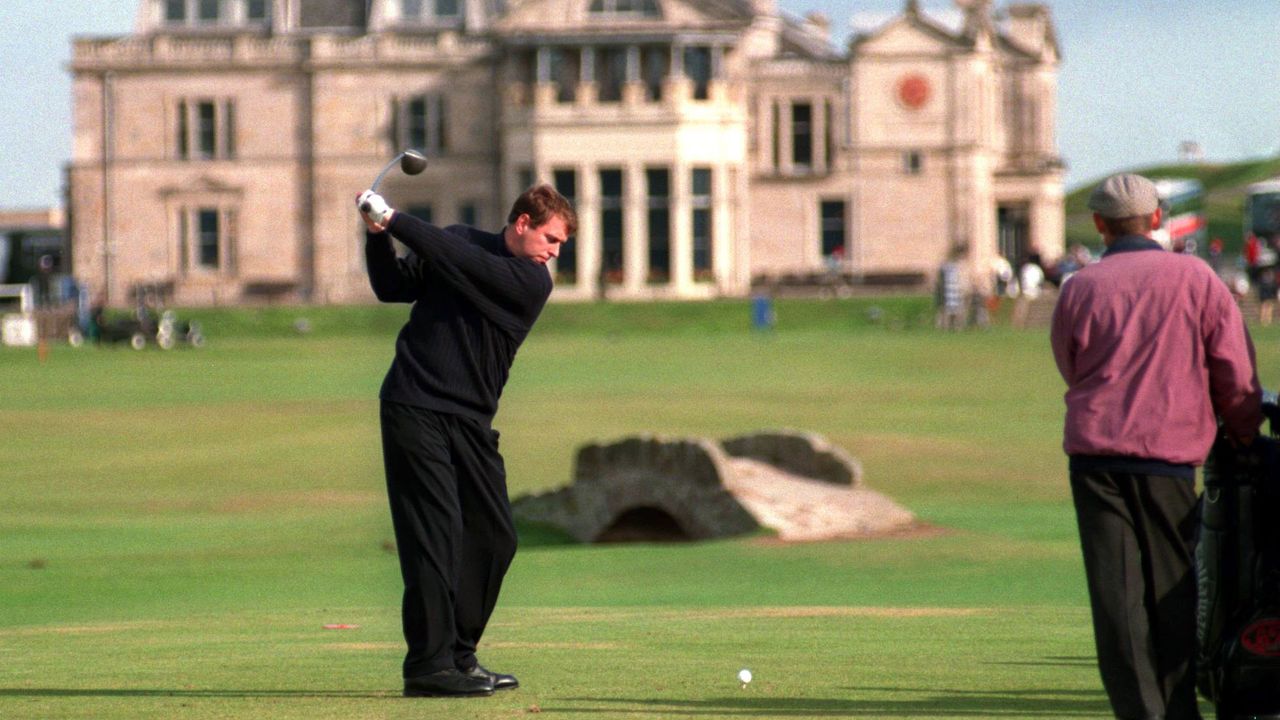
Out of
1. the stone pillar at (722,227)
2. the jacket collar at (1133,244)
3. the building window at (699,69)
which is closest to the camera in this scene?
the jacket collar at (1133,244)

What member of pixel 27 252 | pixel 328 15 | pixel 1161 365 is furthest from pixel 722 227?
pixel 1161 365

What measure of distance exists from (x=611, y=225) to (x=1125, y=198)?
242 feet

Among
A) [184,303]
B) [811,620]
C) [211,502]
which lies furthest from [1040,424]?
[184,303]

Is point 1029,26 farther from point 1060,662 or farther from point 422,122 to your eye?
point 1060,662

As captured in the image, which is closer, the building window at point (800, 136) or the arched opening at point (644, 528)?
the arched opening at point (644, 528)

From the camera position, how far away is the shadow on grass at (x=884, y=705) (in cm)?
831

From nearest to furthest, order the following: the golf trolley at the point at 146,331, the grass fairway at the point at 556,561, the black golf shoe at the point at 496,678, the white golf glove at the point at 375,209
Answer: the white golf glove at the point at 375,209, the black golf shoe at the point at 496,678, the grass fairway at the point at 556,561, the golf trolley at the point at 146,331

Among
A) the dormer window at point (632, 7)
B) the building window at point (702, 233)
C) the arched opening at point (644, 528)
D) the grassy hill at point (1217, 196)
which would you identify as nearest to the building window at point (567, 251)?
the building window at point (702, 233)

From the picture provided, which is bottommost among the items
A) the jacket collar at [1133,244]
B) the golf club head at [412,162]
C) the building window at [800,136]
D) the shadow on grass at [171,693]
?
the shadow on grass at [171,693]

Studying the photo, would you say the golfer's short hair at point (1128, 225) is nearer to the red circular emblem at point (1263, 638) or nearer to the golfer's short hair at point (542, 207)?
the red circular emblem at point (1263, 638)

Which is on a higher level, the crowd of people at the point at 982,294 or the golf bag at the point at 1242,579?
the golf bag at the point at 1242,579

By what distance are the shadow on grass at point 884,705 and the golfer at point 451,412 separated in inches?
27.6

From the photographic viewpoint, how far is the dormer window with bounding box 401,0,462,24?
90.0 m

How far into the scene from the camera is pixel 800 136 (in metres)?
86.7
